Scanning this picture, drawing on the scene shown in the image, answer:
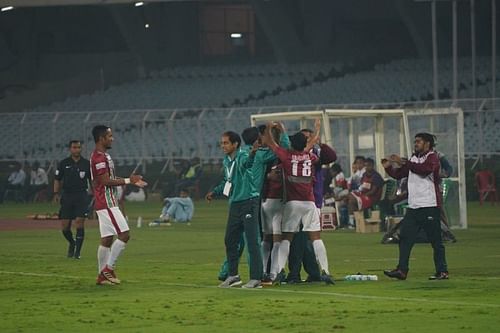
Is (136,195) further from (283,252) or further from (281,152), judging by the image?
(281,152)

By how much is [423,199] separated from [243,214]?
2.62m

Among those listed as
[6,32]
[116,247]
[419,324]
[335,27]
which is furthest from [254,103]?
[419,324]

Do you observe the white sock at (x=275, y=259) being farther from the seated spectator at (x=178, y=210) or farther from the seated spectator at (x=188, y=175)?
the seated spectator at (x=188, y=175)

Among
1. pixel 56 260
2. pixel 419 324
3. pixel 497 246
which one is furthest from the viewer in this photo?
pixel 497 246

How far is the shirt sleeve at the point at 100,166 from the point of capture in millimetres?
18125

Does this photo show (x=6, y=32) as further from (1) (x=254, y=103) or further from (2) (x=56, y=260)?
(2) (x=56, y=260)

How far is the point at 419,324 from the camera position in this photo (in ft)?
44.5

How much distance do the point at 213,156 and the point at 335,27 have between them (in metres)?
17.9

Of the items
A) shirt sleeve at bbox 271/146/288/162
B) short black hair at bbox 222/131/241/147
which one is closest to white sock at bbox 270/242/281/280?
shirt sleeve at bbox 271/146/288/162

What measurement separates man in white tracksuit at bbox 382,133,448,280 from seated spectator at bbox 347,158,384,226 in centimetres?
1228

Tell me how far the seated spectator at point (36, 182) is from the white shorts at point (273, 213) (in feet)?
117

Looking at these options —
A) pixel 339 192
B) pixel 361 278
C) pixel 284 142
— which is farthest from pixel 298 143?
pixel 339 192

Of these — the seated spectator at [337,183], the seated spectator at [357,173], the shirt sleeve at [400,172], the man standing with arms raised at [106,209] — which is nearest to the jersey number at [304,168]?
the shirt sleeve at [400,172]

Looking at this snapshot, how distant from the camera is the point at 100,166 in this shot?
18125 mm
